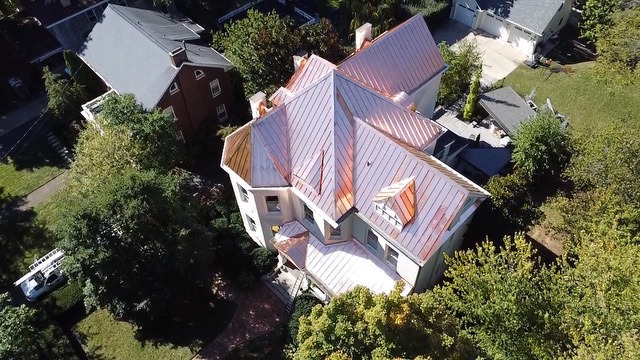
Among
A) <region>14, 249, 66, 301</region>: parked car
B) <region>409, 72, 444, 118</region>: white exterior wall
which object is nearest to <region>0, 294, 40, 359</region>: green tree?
<region>14, 249, 66, 301</region>: parked car

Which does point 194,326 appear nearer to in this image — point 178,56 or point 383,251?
point 383,251

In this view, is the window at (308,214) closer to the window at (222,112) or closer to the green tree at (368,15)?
the window at (222,112)

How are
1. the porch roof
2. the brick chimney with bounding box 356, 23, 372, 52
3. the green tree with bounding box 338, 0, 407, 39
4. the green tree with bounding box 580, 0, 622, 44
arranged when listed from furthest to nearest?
the green tree with bounding box 338, 0, 407, 39 < the green tree with bounding box 580, 0, 622, 44 < the brick chimney with bounding box 356, 23, 372, 52 < the porch roof

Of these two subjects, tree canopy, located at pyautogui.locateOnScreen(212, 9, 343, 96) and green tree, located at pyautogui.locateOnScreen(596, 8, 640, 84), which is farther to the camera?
green tree, located at pyautogui.locateOnScreen(596, 8, 640, 84)

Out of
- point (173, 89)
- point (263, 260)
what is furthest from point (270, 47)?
point (263, 260)

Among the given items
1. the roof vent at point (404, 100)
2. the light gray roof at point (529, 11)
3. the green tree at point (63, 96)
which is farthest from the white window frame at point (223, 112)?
the light gray roof at point (529, 11)

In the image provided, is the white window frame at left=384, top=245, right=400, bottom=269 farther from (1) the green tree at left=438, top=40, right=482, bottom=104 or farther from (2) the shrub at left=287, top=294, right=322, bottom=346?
(1) the green tree at left=438, top=40, right=482, bottom=104
